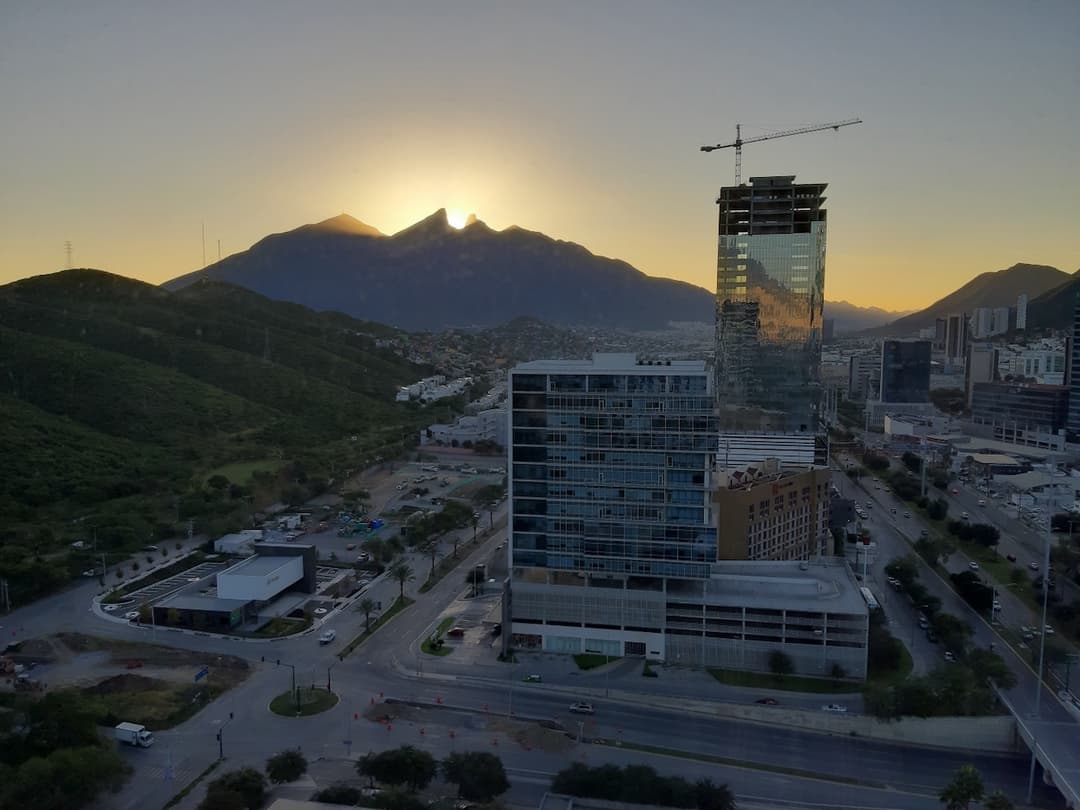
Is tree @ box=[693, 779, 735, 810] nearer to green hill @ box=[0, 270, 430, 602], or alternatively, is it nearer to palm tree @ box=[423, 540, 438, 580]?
palm tree @ box=[423, 540, 438, 580]

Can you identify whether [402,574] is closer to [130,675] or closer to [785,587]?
[130,675]

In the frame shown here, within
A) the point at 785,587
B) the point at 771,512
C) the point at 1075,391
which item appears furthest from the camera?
the point at 1075,391

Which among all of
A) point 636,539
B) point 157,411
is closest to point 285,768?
point 636,539

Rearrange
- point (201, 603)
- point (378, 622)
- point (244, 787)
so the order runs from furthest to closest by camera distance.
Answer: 1. point (201, 603)
2. point (378, 622)
3. point (244, 787)

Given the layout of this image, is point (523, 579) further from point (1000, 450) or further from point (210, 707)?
point (1000, 450)

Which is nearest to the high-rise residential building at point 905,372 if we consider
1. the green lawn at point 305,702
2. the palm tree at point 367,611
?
the palm tree at point 367,611

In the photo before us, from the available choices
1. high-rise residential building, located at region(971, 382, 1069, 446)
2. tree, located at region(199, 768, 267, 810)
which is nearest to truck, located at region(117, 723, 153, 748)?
tree, located at region(199, 768, 267, 810)

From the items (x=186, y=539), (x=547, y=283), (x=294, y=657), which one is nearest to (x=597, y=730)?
(x=294, y=657)
